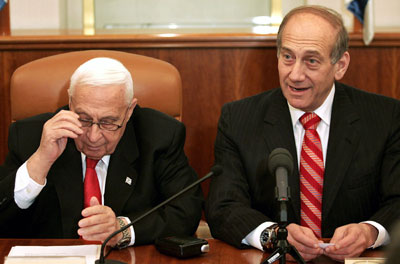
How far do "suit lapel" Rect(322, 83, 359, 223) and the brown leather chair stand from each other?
700 mm

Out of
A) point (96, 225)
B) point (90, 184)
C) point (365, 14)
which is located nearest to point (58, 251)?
point (96, 225)

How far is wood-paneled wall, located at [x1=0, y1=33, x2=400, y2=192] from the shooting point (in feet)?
11.2


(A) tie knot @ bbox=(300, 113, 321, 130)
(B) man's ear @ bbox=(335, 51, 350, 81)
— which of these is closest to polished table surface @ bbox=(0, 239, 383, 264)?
(A) tie knot @ bbox=(300, 113, 321, 130)

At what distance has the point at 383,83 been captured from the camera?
3453 mm

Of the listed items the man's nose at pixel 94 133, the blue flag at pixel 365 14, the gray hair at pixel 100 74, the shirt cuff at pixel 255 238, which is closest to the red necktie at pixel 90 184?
the man's nose at pixel 94 133

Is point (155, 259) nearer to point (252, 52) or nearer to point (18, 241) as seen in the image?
point (18, 241)

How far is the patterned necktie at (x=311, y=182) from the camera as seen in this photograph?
2299 mm

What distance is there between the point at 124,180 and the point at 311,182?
0.74 m

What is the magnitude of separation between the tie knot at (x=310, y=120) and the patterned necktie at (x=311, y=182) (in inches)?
2.6

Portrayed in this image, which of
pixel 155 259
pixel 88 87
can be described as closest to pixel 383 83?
pixel 88 87

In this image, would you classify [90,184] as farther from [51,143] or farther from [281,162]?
[281,162]

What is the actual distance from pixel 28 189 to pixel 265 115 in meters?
0.98

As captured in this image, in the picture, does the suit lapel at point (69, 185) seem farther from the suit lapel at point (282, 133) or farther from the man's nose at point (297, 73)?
the man's nose at point (297, 73)

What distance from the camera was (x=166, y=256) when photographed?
1762 mm
